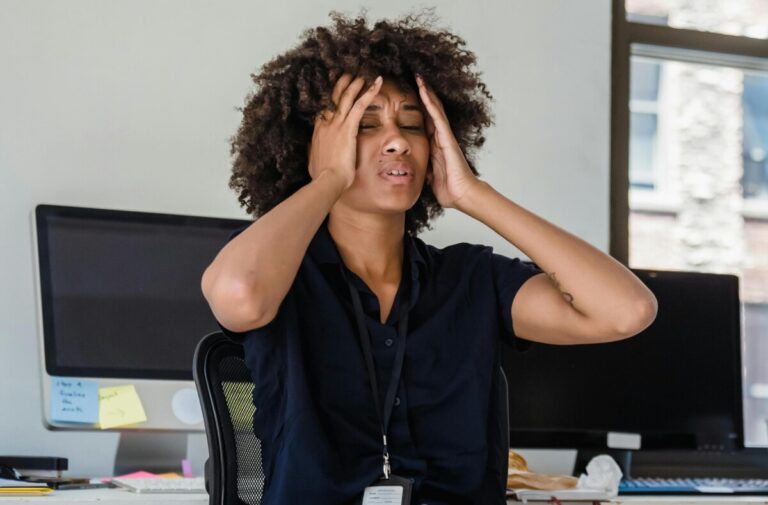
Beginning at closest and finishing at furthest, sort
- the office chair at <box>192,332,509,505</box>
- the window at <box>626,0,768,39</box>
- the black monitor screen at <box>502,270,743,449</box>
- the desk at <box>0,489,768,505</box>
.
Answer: the office chair at <box>192,332,509,505</box>, the desk at <box>0,489,768,505</box>, the black monitor screen at <box>502,270,743,449</box>, the window at <box>626,0,768,39</box>

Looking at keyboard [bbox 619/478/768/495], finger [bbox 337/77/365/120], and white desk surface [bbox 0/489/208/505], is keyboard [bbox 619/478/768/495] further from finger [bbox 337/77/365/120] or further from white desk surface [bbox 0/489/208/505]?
finger [bbox 337/77/365/120]

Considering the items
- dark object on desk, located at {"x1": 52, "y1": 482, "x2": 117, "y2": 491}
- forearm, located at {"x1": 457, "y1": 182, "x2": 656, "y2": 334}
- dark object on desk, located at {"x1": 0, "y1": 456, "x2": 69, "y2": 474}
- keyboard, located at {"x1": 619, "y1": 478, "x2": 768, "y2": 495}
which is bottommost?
keyboard, located at {"x1": 619, "y1": 478, "x2": 768, "y2": 495}

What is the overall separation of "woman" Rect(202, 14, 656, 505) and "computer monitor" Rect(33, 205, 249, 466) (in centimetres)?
50

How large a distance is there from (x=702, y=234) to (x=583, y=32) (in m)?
0.68

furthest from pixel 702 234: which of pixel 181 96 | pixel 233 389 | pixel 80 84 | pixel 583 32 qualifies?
pixel 233 389

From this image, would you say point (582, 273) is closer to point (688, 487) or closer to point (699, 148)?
point (688, 487)

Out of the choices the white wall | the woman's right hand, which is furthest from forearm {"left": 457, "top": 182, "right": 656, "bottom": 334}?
the white wall

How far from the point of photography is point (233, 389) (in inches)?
67.1

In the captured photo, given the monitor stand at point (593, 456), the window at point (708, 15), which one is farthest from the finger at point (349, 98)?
the window at point (708, 15)

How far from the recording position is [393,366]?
1618 millimetres

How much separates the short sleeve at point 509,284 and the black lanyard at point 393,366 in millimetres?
175

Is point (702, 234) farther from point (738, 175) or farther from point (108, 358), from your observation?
point (108, 358)

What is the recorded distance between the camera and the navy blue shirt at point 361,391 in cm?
154

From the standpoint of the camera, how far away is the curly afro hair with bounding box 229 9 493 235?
1.75 m
